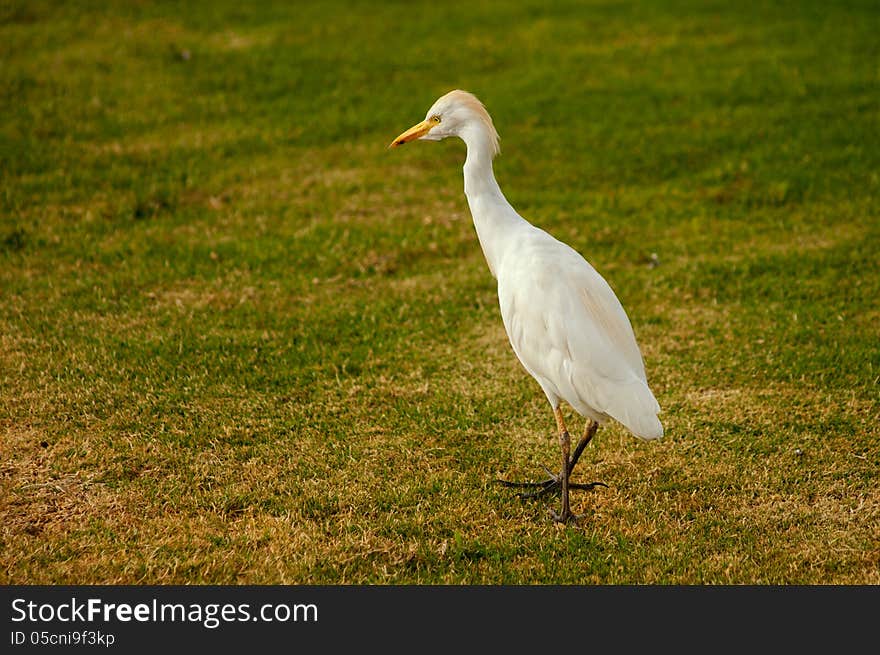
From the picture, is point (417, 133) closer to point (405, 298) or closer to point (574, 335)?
point (574, 335)

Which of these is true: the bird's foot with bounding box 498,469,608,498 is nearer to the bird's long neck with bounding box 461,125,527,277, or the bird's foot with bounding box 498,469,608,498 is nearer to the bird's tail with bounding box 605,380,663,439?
the bird's tail with bounding box 605,380,663,439

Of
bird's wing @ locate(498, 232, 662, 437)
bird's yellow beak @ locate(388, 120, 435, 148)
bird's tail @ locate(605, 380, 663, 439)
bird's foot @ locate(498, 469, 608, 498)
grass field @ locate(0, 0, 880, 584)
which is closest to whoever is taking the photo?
bird's tail @ locate(605, 380, 663, 439)

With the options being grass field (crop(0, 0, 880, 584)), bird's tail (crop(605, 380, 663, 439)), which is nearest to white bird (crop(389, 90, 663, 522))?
bird's tail (crop(605, 380, 663, 439))

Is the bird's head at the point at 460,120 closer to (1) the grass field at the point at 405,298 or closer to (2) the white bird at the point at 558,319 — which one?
(2) the white bird at the point at 558,319

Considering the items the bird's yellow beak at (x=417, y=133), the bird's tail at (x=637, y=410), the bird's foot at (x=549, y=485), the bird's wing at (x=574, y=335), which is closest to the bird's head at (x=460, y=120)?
the bird's yellow beak at (x=417, y=133)

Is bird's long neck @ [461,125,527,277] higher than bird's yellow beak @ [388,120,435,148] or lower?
lower

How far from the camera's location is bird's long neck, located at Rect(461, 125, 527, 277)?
499 centimetres

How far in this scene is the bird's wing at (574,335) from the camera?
14.3ft

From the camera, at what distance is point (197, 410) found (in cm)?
558

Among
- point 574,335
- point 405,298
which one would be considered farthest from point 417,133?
point 405,298

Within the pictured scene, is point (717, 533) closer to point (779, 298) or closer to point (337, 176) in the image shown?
point (779, 298)

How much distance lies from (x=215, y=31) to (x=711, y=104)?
7108mm

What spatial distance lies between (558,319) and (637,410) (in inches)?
24.4

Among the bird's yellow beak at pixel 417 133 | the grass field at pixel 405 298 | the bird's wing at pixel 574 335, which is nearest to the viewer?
the bird's wing at pixel 574 335
